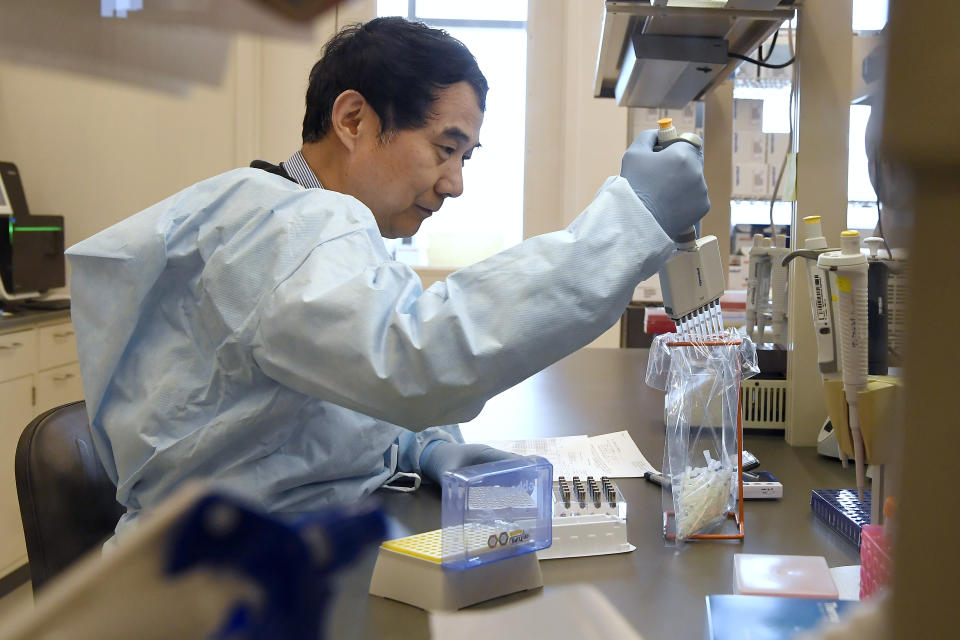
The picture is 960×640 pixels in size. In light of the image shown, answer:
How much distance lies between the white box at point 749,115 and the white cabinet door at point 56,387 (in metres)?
2.95

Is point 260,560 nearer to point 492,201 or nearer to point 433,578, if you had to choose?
point 433,578

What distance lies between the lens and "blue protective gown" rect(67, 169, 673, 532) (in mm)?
816

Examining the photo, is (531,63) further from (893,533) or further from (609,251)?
(893,533)

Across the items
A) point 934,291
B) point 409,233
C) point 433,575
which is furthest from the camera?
point 409,233

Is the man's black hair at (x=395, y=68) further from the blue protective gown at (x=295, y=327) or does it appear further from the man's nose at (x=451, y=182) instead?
the blue protective gown at (x=295, y=327)

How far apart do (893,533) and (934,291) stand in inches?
1.4

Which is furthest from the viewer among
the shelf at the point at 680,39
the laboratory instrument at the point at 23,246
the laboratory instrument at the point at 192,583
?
the laboratory instrument at the point at 23,246

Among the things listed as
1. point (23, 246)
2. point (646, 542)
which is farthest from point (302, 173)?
point (23, 246)

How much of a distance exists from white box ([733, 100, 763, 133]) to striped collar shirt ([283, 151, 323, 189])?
298 cm

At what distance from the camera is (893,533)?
4.9 inches

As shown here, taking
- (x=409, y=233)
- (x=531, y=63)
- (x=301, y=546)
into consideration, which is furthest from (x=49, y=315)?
(x=301, y=546)

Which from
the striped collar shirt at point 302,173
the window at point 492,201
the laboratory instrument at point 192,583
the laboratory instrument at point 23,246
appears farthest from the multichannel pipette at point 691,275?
the window at point 492,201

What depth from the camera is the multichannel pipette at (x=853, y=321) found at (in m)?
0.88

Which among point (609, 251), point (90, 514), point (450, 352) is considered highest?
point (609, 251)
